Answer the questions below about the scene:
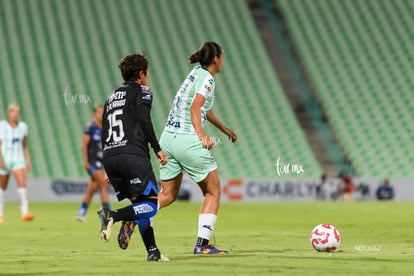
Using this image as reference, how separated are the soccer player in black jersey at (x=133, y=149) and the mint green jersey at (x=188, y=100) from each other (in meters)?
0.78

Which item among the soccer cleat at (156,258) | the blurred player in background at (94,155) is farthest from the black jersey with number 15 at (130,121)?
the blurred player in background at (94,155)

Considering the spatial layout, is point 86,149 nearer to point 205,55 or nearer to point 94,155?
point 94,155

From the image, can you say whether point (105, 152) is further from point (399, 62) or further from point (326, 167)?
point (399, 62)

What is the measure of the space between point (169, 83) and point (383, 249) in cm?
2097

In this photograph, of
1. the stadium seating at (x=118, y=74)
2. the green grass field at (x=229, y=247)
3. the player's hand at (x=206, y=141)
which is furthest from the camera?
the stadium seating at (x=118, y=74)

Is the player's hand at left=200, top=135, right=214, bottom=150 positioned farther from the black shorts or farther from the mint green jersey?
the black shorts

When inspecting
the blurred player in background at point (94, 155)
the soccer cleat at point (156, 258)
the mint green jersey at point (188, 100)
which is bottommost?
the soccer cleat at point (156, 258)

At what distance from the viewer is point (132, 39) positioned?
→ 3158 cm

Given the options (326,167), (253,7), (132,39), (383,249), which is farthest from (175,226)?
(253,7)

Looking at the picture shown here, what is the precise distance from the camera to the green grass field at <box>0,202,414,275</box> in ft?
25.5

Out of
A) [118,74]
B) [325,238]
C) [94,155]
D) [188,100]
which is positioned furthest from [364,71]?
[188,100]

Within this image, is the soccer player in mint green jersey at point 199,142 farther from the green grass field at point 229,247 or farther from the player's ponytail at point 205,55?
the green grass field at point 229,247

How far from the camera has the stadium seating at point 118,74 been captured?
92.9 feet

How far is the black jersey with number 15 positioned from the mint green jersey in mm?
855
